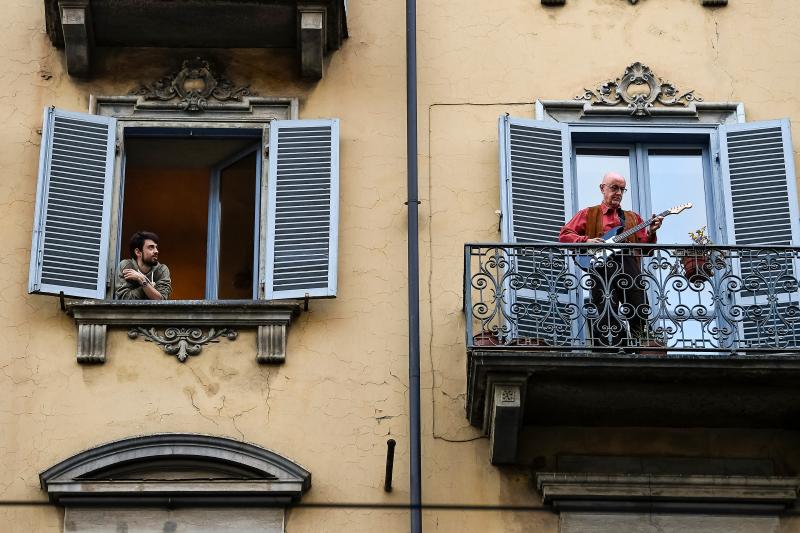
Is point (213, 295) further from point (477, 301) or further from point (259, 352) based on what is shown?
point (477, 301)

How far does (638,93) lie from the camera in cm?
1552

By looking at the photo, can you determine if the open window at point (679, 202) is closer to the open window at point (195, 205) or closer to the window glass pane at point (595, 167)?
the window glass pane at point (595, 167)

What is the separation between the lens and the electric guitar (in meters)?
14.0

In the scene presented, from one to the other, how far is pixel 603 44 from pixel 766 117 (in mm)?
1430

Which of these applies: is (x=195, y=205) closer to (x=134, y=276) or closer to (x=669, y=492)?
(x=134, y=276)

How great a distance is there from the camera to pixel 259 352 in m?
14.2

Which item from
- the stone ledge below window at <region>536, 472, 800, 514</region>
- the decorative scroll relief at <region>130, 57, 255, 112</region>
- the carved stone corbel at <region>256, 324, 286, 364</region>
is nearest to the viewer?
the stone ledge below window at <region>536, 472, 800, 514</region>

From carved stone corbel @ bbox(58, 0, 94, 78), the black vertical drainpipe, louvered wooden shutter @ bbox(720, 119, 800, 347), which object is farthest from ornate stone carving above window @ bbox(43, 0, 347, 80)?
louvered wooden shutter @ bbox(720, 119, 800, 347)

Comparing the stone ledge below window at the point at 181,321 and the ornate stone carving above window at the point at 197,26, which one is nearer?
the stone ledge below window at the point at 181,321

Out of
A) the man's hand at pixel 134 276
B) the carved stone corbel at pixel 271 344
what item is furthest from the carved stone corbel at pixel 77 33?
the carved stone corbel at pixel 271 344

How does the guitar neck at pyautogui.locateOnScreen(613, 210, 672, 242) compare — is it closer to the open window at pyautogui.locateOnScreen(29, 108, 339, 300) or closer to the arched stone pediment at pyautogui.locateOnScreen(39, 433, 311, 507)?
the open window at pyautogui.locateOnScreen(29, 108, 339, 300)

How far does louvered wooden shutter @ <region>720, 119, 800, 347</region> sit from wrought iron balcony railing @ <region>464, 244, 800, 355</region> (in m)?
0.02

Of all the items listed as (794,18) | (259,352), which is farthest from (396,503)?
(794,18)

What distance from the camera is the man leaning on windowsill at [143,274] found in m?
14.5
